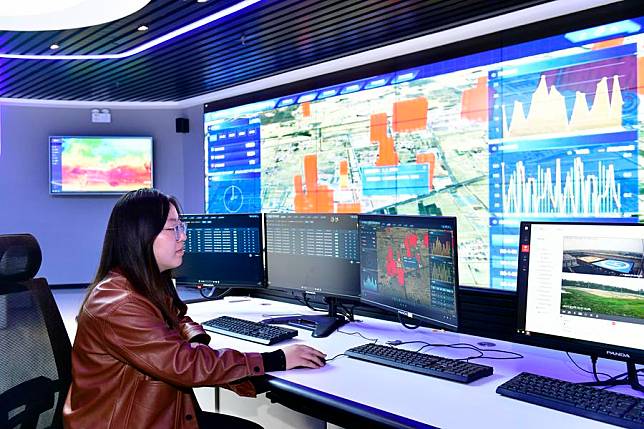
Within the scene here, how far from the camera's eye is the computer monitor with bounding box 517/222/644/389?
159 cm

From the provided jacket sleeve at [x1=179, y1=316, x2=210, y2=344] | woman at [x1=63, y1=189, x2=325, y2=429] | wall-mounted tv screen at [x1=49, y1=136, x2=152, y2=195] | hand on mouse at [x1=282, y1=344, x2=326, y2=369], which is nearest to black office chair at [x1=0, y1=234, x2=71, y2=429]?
woman at [x1=63, y1=189, x2=325, y2=429]

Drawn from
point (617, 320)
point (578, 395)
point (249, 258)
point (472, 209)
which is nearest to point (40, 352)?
point (249, 258)

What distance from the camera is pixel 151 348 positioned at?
1594mm

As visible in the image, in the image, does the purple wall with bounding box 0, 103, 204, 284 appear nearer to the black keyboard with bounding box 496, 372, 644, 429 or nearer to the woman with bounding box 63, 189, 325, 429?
the woman with bounding box 63, 189, 325, 429

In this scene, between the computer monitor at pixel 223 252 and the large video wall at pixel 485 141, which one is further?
the large video wall at pixel 485 141

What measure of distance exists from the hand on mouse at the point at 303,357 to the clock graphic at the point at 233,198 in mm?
5601

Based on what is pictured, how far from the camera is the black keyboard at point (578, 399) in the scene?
54.7 inches

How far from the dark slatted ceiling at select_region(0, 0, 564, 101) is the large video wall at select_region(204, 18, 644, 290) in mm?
441

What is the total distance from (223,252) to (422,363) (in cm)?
138

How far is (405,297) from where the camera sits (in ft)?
7.13

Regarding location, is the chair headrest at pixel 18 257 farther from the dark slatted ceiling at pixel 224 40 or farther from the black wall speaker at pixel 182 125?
the black wall speaker at pixel 182 125

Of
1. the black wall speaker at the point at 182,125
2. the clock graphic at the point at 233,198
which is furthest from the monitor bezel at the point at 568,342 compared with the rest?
the black wall speaker at the point at 182,125

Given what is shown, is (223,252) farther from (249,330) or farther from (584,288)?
(584,288)

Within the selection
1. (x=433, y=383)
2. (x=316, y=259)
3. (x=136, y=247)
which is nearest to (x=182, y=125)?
(x=316, y=259)
